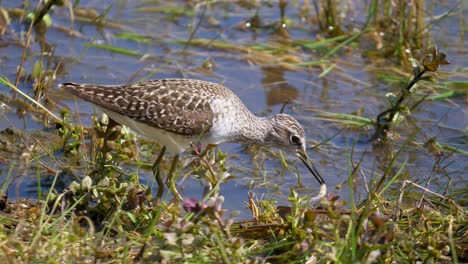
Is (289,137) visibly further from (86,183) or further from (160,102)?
(86,183)

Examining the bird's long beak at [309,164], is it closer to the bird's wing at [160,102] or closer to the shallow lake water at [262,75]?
the shallow lake water at [262,75]

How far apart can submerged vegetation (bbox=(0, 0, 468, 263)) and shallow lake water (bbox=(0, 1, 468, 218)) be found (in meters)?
0.02

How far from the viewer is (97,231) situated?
6.37 m

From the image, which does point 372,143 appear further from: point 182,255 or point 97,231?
point 182,255

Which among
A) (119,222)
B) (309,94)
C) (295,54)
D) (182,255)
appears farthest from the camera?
(295,54)

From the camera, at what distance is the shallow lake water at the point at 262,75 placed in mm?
8148

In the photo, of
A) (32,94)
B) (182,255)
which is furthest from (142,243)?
(32,94)

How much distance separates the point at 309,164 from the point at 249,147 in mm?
783

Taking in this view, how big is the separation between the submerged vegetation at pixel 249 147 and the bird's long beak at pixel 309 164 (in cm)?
12

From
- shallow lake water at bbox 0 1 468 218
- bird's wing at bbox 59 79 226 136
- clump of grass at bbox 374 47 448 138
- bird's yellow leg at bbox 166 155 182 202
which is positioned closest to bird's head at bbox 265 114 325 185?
shallow lake water at bbox 0 1 468 218

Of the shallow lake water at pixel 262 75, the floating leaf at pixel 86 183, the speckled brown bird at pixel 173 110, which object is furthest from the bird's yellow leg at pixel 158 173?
the floating leaf at pixel 86 183

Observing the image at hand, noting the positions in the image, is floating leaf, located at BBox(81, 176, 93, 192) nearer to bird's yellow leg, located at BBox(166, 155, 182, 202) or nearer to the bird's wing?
bird's yellow leg, located at BBox(166, 155, 182, 202)

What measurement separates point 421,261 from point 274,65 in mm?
4622

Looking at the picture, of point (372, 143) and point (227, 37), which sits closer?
point (372, 143)
